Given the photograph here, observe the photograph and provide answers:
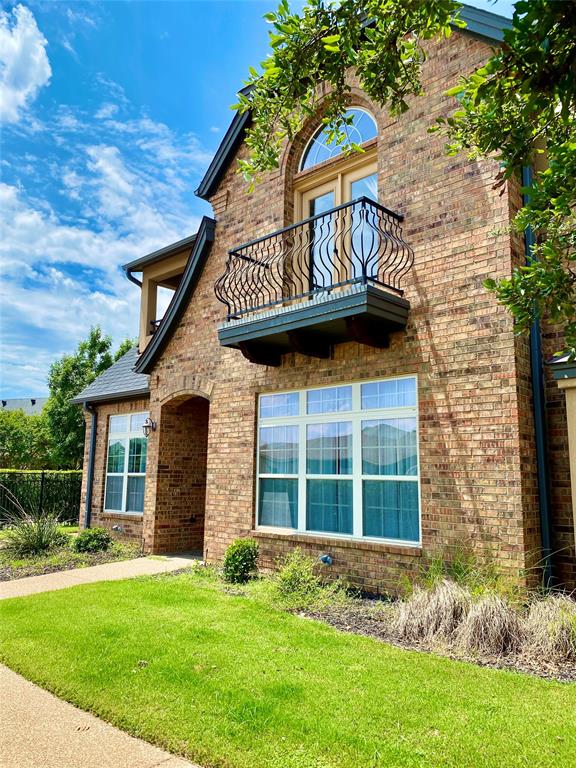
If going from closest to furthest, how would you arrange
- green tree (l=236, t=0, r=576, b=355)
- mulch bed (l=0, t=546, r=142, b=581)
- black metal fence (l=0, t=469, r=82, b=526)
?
1. green tree (l=236, t=0, r=576, b=355)
2. mulch bed (l=0, t=546, r=142, b=581)
3. black metal fence (l=0, t=469, r=82, b=526)

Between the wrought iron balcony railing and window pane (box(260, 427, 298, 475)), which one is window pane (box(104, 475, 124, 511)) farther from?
the wrought iron balcony railing

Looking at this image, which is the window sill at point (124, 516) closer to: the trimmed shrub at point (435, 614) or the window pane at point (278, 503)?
the window pane at point (278, 503)

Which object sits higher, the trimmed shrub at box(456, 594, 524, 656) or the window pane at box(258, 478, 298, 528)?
the window pane at box(258, 478, 298, 528)

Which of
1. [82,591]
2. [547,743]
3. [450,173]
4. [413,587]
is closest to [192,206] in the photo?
[450,173]

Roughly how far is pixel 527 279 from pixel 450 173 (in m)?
3.99

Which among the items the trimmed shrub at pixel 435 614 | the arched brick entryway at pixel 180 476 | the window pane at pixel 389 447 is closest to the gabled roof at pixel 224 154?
the arched brick entryway at pixel 180 476

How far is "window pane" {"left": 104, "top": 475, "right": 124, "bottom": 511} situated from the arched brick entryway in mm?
2264

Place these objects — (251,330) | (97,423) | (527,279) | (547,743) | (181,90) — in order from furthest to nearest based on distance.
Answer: (97,423), (251,330), (181,90), (527,279), (547,743)

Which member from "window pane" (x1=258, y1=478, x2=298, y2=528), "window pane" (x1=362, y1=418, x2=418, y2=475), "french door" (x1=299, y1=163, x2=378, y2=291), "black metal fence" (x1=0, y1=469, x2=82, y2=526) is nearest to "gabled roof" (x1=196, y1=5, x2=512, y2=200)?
"french door" (x1=299, y1=163, x2=378, y2=291)

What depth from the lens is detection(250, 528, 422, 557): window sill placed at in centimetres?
675

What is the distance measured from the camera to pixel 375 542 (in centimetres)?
713

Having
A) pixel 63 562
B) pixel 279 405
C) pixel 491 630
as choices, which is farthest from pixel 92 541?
pixel 491 630

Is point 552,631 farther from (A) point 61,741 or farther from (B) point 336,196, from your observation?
(B) point 336,196

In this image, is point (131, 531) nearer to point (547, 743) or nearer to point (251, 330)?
point (251, 330)
